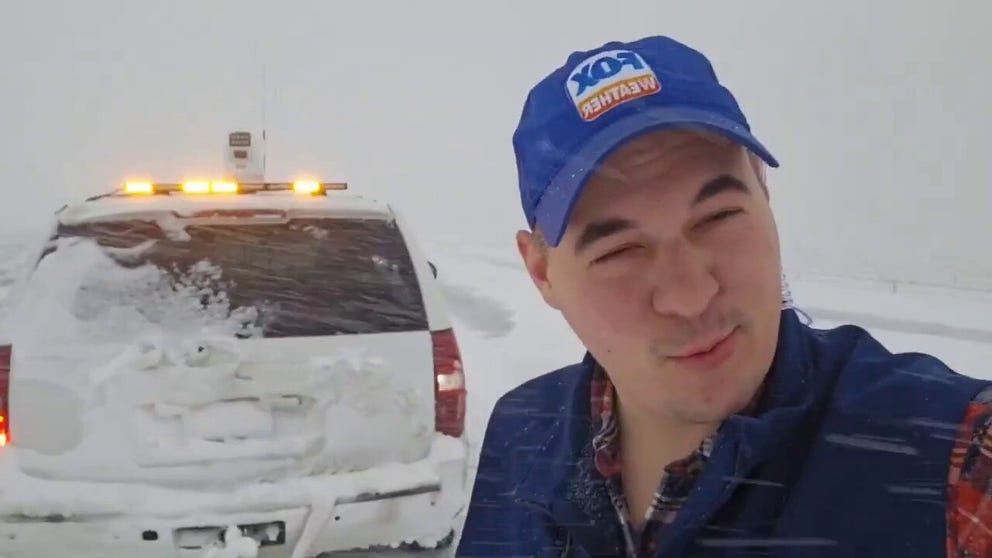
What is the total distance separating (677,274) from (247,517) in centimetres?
239

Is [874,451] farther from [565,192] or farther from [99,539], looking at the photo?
[99,539]

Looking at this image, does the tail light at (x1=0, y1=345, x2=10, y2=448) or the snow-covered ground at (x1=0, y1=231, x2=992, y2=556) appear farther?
the snow-covered ground at (x1=0, y1=231, x2=992, y2=556)

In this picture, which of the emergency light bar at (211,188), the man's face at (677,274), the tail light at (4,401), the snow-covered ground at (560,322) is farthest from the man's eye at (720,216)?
the snow-covered ground at (560,322)

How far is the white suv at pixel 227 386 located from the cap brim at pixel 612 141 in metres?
2.09

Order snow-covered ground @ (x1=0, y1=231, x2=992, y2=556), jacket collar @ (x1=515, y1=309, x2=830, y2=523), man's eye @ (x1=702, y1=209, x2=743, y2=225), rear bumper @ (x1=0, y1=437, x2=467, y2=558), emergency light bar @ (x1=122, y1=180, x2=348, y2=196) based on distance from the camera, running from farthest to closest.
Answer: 1. snow-covered ground @ (x1=0, y1=231, x2=992, y2=556)
2. emergency light bar @ (x1=122, y1=180, x2=348, y2=196)
3. rear bumper @ (x1=0, y1=437, x2=467, y2=558)
4. man's eye @ (x1=702, y1=209, x2=743, y2=225)
5. jacket collar @ (x1=515, y1=309, x2=830, y2=523)

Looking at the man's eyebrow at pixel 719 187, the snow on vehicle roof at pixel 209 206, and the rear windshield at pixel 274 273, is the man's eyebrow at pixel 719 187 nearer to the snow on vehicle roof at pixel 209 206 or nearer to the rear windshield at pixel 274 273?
the rear windshield at pixel 274 273

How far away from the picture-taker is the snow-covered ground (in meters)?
8.68

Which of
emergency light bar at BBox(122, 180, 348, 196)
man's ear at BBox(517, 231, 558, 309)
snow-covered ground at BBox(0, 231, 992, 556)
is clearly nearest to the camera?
man's ear at BBox(517, 231, 558, 309)

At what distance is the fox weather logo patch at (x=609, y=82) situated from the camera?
55.9 inches

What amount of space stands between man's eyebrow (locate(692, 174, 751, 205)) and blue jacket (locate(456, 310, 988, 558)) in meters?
0.22

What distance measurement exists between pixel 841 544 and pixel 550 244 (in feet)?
1.99

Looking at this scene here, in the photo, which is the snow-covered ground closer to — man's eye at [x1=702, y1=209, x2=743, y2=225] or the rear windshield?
the rear windshield

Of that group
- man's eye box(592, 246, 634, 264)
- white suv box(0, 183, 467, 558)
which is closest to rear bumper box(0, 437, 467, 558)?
white suv box(0, 183, 467, 558)

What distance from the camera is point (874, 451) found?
120 centimetres
